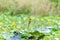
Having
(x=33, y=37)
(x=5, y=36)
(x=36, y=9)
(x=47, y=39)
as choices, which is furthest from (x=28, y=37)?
(x=36, y=9)

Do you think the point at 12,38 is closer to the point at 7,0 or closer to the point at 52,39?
the point at 52,39

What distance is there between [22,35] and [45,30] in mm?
391

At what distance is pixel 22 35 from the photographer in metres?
4.43

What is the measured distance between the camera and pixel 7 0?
11148 mm

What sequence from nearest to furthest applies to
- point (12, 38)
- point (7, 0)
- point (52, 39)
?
point (12, 38), point (52, 39), point (7, 0)

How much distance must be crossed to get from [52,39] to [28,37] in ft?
2.29

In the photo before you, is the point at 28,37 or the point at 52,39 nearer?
the point at 28,37

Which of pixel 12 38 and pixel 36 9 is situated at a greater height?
pixel 36 9

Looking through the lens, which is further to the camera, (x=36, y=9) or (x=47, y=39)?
(x=36, y=9)

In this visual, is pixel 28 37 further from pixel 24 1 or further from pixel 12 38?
pixel 24 1

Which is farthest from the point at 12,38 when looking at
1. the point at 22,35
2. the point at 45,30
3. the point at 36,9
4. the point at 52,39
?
the point at 36,9

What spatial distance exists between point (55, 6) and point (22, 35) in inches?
289

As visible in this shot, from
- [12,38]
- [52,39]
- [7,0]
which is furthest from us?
[7,0]

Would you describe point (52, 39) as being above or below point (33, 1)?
below
